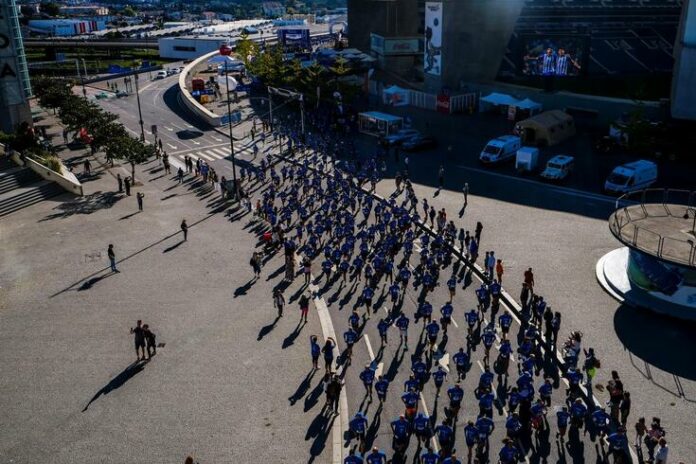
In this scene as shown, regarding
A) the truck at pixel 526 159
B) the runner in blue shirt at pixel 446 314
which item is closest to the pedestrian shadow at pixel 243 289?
the runner in blue shirt at pixel 446 314

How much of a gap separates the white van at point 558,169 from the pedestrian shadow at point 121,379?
93.6 feet

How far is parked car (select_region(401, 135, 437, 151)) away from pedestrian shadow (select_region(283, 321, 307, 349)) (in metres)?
27.0

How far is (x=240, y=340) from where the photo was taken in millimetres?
23391

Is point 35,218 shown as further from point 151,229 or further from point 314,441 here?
point 314,441

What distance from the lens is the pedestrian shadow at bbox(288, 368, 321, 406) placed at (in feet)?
64.8

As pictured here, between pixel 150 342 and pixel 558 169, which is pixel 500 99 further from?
pixel 150 342

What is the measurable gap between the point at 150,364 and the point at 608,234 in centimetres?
2301

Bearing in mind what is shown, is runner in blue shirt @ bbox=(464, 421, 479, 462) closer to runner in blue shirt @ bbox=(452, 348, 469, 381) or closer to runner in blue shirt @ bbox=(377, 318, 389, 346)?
runner in blue shirt @ bbox=(452, 348, 469, 381)

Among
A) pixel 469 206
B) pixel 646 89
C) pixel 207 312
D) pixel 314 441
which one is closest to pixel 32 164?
pixel 207 312

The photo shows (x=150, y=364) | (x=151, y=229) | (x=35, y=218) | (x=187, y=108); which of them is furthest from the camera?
(x=187, y=108)

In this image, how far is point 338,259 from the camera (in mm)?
27953

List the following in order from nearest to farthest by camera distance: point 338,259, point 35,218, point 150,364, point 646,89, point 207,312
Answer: point 150,364 < point 207,312 < point 338,259 < point 35,218 < point 646,89

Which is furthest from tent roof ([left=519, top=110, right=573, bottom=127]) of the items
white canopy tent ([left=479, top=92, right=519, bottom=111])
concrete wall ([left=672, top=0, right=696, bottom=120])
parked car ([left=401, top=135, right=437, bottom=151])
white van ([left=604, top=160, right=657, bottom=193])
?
white van ([left=604, top=160, right=657, bottom=193])

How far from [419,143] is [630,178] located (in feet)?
53.5
